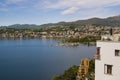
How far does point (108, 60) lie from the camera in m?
6.55

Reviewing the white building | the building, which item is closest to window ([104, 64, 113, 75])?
the white building

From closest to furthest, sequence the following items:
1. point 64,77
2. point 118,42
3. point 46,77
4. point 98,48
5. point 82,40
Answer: point 118,42 < point 98,48 < point 64,77 < point 46,77 < point 82,40

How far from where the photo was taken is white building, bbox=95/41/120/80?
640 centimetres

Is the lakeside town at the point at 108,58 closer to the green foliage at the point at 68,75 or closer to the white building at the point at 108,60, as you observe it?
the white building at the point at 108,60

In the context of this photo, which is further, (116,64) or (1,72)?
(1,72)

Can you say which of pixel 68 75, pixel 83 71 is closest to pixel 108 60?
pixel 68 75

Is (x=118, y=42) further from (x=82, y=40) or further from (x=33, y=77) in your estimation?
(x=82, y=40)

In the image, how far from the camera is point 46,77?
2149 inches

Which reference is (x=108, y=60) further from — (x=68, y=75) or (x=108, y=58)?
(x=68, y=75)

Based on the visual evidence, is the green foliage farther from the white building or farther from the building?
the white building

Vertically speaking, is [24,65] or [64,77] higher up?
[64,77]

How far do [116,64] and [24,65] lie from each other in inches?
2739

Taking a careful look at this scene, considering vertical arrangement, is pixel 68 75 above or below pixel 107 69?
below

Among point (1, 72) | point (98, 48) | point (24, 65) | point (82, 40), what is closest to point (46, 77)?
point (1, 72)
